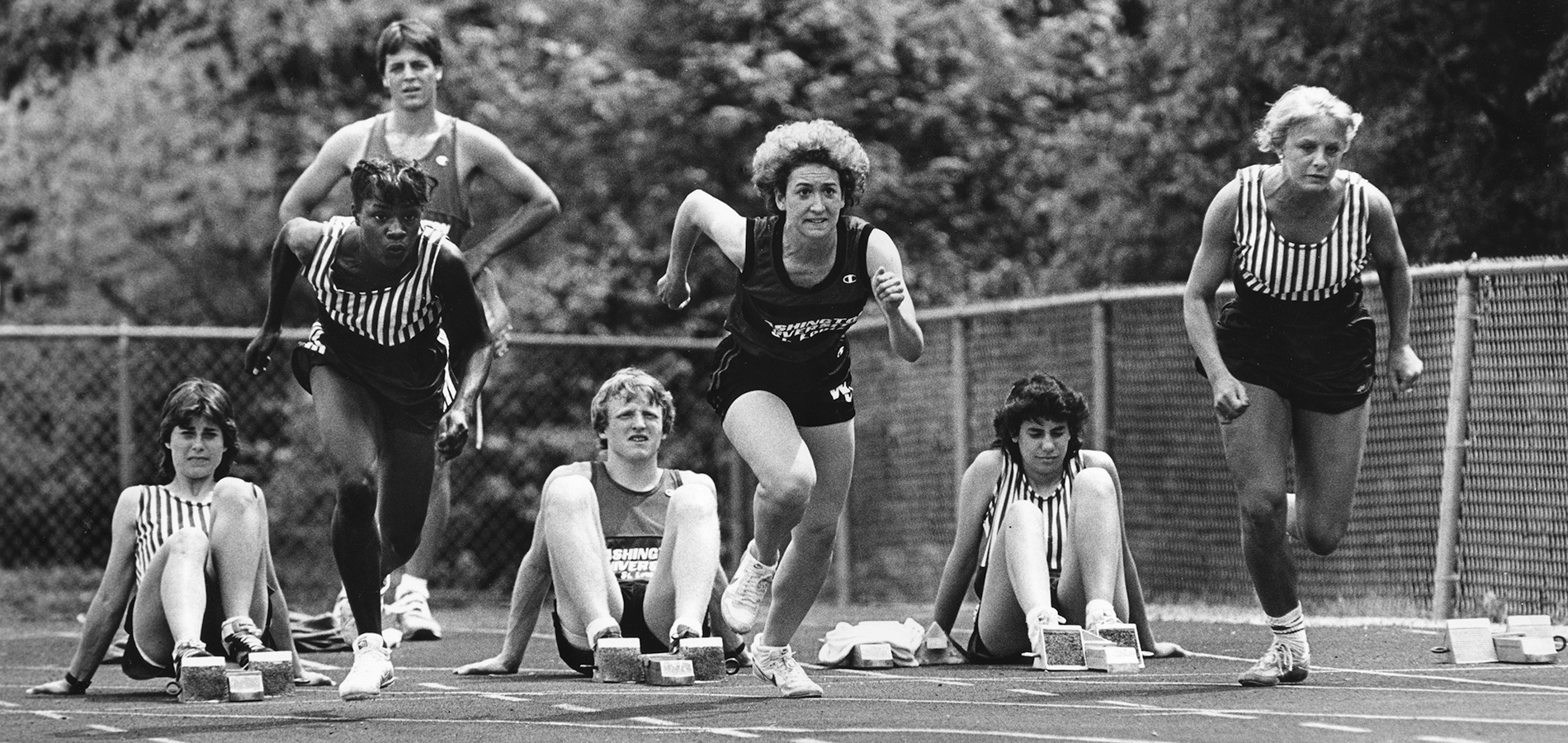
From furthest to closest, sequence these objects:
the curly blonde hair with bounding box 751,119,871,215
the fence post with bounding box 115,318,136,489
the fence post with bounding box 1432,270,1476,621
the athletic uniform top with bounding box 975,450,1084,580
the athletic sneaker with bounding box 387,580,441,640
Result: the fence post with bounding box 115,318,136,489 < the athletic sneaker with bounding box 387,580,441,640 < the fence post with bounding box 1432,270,1476,621 < the athletic uniform top with bounding box 975,450,1084,580 < the curly blonde hair with bounding box 751,119,871,215

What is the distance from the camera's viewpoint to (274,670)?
7312mm

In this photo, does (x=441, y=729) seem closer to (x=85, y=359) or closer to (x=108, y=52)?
(x=85, y=359)

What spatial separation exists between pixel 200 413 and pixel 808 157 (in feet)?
8.32

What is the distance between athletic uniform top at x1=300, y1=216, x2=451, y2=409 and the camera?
23.7ft

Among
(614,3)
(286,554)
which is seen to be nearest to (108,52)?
(614,3)

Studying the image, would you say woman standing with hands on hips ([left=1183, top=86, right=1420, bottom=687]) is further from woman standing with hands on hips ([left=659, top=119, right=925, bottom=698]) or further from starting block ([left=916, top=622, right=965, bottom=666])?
starting block ([left=916, top=622, right=965, bottom=666])

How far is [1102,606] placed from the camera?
7512 mm

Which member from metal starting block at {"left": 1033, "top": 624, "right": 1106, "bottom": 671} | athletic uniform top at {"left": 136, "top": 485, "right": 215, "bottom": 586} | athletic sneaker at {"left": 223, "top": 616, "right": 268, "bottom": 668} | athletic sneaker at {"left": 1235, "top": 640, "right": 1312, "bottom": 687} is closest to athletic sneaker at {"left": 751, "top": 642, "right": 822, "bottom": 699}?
metal starting block at {"left": 1033, "top": 624, "right": 1106, "bottom": 671}

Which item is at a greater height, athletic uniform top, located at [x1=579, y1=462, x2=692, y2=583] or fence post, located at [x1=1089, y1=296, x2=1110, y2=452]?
fence post, located at [x1=1089, y1=296, x2=1110, y2=452]

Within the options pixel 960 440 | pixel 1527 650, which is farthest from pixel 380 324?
pixel 960 440

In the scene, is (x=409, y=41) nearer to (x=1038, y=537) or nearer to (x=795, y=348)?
(x=795, y=348)

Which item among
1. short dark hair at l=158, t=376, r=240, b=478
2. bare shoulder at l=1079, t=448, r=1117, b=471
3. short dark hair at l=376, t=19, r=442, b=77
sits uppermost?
short dark hair at l=376, t=19, r=442, b=77

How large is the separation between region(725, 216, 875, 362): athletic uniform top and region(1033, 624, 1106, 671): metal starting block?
135cm

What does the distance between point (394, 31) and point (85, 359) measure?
24.7ft
